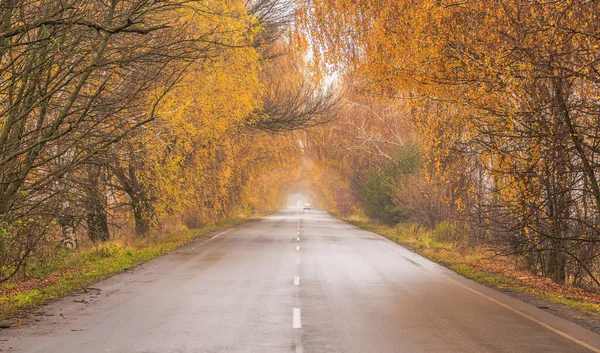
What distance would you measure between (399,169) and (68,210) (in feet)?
79.4

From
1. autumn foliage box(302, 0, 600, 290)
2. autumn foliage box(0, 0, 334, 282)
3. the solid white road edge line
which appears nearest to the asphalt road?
the solid white road edge line

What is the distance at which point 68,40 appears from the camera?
12156mm

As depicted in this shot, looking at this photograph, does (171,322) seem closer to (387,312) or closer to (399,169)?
(387,312)

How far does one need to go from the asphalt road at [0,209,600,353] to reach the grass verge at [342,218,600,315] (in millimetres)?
770

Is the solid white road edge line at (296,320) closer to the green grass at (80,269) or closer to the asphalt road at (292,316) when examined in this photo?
the asphalt road at (292,316)

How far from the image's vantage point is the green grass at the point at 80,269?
12266mm

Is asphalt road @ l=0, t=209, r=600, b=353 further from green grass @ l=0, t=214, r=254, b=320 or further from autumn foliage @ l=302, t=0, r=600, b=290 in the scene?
autumn foliage @ l=302, t=0, r=600, b=290

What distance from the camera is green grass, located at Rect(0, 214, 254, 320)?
1227 cm

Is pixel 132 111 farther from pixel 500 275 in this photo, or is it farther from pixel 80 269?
pixel 500 275

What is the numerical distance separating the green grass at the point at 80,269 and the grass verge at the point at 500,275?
9105 mm

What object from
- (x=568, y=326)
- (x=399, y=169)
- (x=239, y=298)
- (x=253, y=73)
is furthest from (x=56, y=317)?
(x=399, y=169)

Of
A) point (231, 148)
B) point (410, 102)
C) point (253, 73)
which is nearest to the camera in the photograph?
point (410, 102)

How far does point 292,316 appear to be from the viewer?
10656 millimetres

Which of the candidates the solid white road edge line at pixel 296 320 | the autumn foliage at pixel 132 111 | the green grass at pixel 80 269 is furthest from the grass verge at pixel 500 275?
the green grass at pixel 80 269
